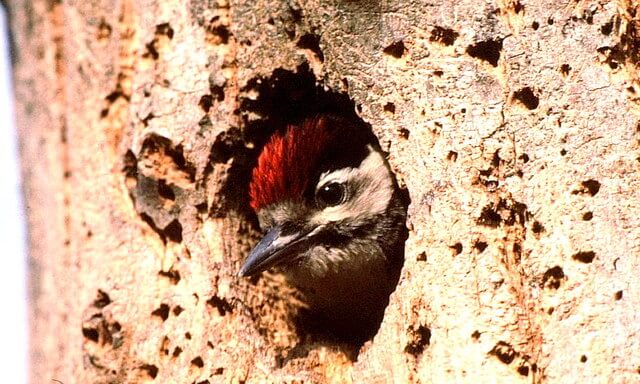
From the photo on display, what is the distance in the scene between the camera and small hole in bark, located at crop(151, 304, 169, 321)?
351 centimetres

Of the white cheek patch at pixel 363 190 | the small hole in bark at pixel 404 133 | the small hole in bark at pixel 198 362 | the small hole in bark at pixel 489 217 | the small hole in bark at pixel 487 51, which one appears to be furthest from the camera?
the white cheek patch at pixel 363 190

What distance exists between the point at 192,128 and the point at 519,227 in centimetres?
135

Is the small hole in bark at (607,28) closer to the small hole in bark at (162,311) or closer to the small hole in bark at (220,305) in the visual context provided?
the small hole in bark at (220,305)

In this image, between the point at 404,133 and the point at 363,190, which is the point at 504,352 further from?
the point at 363,190

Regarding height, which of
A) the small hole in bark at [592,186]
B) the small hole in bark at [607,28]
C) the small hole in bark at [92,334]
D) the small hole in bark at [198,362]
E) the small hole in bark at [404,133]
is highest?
the small hole in bark at [607,28]

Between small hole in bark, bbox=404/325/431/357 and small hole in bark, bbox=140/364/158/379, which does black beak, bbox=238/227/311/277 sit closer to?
small hole in bark, bbox=140/364/158/379

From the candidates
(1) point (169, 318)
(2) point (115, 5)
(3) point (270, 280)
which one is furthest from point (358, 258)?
(2) point (115, 5)

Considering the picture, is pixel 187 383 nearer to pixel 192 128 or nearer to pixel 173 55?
→ pixel 192 128

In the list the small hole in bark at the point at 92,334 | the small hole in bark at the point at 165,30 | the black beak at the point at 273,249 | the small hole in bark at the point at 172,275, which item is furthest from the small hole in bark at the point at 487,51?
the small hole in bark at the point at 92,334

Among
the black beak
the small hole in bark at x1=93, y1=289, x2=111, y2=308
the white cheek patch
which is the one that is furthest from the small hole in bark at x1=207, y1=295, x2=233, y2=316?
the white cheek patch

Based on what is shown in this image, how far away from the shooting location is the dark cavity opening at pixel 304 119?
144 inches

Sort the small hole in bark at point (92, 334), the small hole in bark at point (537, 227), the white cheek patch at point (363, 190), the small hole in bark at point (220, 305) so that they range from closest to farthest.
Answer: the small hole in bark at point (537, 227) → the small hole in bark at point (220, 305) → the small hole in bark at point (92, 334) → the white cheek patch at point (363, 190)

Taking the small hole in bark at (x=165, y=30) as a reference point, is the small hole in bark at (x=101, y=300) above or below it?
below

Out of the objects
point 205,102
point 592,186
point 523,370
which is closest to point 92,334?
point 205,102
